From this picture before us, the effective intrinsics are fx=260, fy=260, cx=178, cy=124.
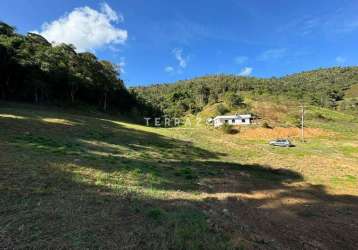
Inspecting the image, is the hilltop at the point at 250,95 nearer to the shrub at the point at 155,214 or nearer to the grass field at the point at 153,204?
the grass field at the point at 153,204

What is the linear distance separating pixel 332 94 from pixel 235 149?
396 feet

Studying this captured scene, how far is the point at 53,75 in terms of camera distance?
51.1 meters

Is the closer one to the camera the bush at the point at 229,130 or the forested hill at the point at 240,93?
the bush at the point at 229,130

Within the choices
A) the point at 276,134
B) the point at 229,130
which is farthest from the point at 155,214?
the point at 276,134

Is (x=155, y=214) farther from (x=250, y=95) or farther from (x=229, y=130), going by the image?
(x=250, y=95)

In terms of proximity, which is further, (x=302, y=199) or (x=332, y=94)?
(x=332, y=94)

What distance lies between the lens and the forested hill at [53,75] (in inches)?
1834

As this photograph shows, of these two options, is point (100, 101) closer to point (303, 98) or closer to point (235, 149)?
point (235, 149)

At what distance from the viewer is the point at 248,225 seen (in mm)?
9492

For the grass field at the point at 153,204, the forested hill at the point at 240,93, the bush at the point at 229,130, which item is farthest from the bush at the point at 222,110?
the grass field at the point at 153,204

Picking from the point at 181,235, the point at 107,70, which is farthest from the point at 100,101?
the point at 181,235

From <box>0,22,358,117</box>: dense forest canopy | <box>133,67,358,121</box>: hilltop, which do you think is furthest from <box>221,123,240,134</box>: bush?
<box>133,67,358,121</box>: hilltop

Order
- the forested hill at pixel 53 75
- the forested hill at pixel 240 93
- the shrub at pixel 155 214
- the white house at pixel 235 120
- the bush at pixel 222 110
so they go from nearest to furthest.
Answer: the shrub at pixel 155 214 → the forested hill at pixel 53 75 → the white house at pixel 235 120 → the bush at pixel 222 110 → the forested hill at pixel 240 93

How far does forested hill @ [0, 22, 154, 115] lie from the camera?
153ft
